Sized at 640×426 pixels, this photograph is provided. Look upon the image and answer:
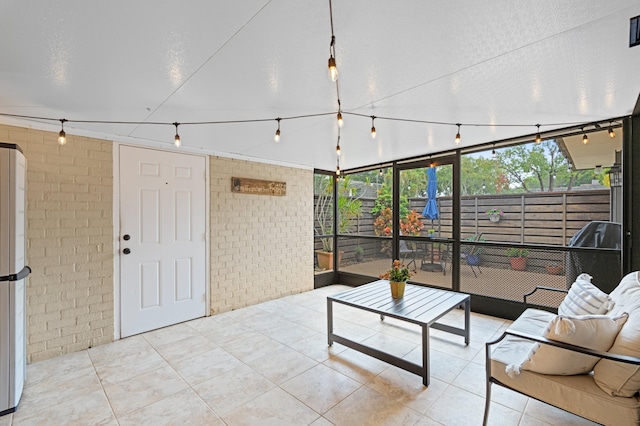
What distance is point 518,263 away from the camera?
3.57 m

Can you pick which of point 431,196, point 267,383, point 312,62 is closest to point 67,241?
point 267,383

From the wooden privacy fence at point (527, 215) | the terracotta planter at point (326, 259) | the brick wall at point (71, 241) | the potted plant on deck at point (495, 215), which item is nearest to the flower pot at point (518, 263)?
the wooden privacy fence at point (527, 215)

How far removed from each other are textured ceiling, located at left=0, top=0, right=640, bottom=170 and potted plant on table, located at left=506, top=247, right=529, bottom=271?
1558 millimetres

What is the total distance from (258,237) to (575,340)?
12.2ft

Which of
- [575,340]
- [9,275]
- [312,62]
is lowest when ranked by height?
[575,340]

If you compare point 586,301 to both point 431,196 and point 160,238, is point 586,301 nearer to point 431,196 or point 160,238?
point 431,196

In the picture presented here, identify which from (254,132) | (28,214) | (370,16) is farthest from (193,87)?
(28,214)

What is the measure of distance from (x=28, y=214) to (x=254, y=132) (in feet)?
7.22

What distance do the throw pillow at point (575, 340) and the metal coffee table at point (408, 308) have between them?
2.63ft

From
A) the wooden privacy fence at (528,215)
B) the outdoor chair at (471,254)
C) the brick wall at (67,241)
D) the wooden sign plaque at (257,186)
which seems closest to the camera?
the brick wall at (67,241)

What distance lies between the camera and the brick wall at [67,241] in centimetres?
268

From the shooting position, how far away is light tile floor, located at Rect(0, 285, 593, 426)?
194cm

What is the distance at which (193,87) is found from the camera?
2.04 m

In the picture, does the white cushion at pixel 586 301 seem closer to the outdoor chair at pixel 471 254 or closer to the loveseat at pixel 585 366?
the loveseat at pixel 585 366
